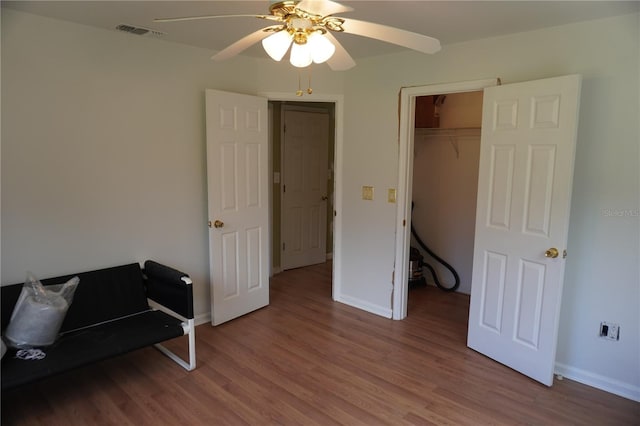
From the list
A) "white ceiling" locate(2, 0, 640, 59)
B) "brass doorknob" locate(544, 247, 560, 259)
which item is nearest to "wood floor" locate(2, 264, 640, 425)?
"brass doorknob" locate(544, 247, 560, 259)

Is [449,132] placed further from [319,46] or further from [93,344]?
[93,344]

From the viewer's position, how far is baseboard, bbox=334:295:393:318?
12.6 ft

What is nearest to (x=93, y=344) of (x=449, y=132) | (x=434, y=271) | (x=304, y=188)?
(x=304, y=188)

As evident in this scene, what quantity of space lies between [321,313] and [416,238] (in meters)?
1.56

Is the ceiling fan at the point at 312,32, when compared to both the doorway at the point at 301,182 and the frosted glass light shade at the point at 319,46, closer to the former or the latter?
the frosted glass light shade at the point at 319,46

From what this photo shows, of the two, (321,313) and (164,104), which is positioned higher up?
(164,104)

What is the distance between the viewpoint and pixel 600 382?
8.93 ft

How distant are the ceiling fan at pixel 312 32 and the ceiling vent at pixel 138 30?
122 cm

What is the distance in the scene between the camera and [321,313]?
3.92 m

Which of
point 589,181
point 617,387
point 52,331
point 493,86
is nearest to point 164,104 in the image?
point 52,331

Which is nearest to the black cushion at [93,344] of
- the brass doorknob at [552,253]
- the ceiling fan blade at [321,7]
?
the ceiling fan blade at [321,7]

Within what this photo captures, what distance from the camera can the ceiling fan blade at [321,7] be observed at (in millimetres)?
1570

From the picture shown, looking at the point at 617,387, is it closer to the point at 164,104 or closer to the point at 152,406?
the point at 152,406

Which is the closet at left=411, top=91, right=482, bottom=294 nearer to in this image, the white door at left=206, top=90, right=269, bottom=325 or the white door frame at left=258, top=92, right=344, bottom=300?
the white door frame at left=258, top=92, right=344, bottom=300
